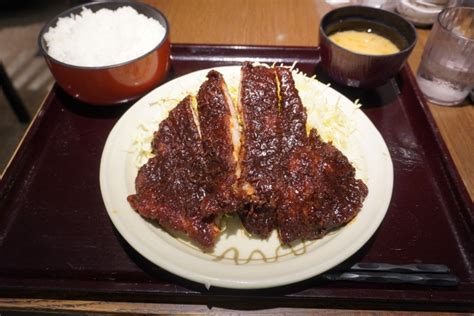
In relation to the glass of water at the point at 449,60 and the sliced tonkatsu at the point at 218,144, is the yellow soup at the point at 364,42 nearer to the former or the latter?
the glass of water at the point at 449,60

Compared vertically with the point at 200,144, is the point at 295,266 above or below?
below

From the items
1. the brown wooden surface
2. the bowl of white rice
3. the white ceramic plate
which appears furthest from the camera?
the brown wooden surface

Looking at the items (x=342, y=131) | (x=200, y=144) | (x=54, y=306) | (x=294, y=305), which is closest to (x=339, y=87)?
(x=342, y=131)

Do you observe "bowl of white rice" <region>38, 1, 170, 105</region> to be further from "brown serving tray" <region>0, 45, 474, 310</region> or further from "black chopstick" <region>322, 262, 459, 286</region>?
"black chopstick" <region>322, 262, 459, 286</region>

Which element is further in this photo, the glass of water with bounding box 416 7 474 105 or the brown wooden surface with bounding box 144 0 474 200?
the brown wooden surface with bounding box 144 0 474 200

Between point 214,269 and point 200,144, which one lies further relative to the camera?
point 200,144

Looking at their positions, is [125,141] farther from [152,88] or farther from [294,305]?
[294,305]

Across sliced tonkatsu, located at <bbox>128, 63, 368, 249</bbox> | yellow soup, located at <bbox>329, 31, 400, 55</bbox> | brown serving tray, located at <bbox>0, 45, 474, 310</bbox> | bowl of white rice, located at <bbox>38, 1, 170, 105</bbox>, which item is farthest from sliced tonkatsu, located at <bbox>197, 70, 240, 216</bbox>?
yellow soup, located at <bbox>329, 31, 400, 55</bbox>
